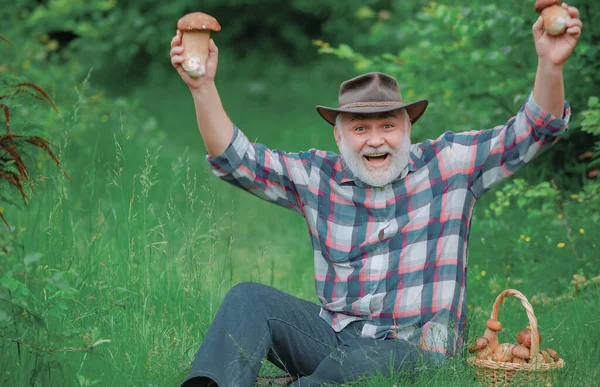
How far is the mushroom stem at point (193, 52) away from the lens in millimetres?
3145

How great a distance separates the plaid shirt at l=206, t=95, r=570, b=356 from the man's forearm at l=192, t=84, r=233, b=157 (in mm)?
38

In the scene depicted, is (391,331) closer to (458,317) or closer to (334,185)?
(458,317)

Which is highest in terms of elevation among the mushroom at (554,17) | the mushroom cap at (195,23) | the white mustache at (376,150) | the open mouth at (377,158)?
the mushroom at (554,17)

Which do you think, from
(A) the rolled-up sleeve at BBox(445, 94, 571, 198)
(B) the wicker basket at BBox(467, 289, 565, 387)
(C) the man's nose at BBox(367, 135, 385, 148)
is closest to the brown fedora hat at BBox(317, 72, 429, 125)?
(C) the man's nose at BBox(367, 135, 385, 148)

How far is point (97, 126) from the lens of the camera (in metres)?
8.82

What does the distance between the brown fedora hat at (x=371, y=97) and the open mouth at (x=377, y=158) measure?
0.55ft

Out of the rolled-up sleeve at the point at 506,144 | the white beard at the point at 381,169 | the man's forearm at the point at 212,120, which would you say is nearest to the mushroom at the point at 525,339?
the rolled-up sleeve at the point at 506,144

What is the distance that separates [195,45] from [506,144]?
3.71 ft

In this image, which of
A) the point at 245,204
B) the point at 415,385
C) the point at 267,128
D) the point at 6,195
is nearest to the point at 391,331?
the point at 415,385

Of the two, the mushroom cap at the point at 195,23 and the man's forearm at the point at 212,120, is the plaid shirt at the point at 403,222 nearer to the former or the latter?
the man's forearm at the point at 212,120

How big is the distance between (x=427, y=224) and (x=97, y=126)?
19.9 feet

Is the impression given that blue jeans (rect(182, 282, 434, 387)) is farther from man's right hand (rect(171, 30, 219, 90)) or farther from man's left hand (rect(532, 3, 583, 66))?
man's left hand (rect(532, 3, 583, 66))

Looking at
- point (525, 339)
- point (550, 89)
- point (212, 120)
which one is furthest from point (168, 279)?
point (550, 89)

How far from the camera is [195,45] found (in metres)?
3.15
